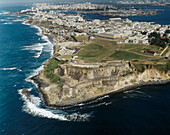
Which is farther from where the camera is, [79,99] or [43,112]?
[79,99]

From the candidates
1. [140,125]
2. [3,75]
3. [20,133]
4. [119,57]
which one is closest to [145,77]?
[119,57]

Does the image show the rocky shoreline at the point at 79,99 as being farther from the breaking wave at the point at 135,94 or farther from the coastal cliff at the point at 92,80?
the breaking wave at the point at 135,94

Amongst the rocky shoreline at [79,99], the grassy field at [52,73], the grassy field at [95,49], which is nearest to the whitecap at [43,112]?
the rocky shoreline at [79,99]

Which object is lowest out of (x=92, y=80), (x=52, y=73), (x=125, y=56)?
(x=52, y=73)

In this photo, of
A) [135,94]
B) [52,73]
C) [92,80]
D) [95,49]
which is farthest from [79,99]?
[95,49]

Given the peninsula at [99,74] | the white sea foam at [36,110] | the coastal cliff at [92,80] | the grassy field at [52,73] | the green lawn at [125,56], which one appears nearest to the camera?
the white sea foam at [36,110]

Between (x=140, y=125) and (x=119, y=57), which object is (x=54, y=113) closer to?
(x=140, y=125)

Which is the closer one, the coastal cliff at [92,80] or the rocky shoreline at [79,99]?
the rocky shoreline at [79,99]

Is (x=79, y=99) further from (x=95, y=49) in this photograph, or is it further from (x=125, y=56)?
(x=95, y=49)

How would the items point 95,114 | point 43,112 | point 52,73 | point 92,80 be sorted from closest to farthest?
point 95,114 → point 43,112 → point 92,80 → point 52,73
